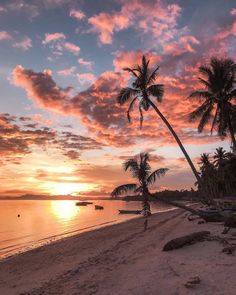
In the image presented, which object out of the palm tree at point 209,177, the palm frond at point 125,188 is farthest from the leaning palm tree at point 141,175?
the palm tree at point 209,177

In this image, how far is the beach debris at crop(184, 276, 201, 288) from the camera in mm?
9703

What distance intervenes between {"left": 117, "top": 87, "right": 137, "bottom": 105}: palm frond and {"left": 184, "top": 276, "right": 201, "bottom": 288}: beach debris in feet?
55.7

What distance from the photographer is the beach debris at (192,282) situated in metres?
9.70

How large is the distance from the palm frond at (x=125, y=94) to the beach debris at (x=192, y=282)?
17.0 metres

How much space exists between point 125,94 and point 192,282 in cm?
1729

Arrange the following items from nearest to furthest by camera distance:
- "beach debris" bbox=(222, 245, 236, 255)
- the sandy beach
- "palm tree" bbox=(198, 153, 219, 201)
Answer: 1. the sandy beach
2. "beach debris" bbox=(222, 245, 236, 255)
3. "palm tree" bbox=(198, 153, 219, 201)

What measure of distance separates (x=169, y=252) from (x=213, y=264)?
3083 mm

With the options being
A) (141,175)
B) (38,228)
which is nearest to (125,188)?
(141,175)

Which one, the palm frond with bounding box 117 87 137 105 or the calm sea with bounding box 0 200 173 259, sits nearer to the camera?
the palm frond with bounding box 117 87 137 105

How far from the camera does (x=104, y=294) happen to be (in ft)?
35.1

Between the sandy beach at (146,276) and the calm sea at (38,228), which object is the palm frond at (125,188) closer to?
the sandy beach at (146,276)

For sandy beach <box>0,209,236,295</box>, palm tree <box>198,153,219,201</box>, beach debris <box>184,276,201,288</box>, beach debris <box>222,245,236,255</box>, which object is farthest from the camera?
palm tree <box>198,153,219,201</box>

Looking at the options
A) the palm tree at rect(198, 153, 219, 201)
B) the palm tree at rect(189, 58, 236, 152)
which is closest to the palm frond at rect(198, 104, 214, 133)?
the palm tree at rect(189, 58, 236, 152)

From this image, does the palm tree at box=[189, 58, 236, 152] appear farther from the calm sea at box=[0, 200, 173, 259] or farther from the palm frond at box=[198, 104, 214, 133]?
the calm sea at box=[0, 200, 173, 259]
